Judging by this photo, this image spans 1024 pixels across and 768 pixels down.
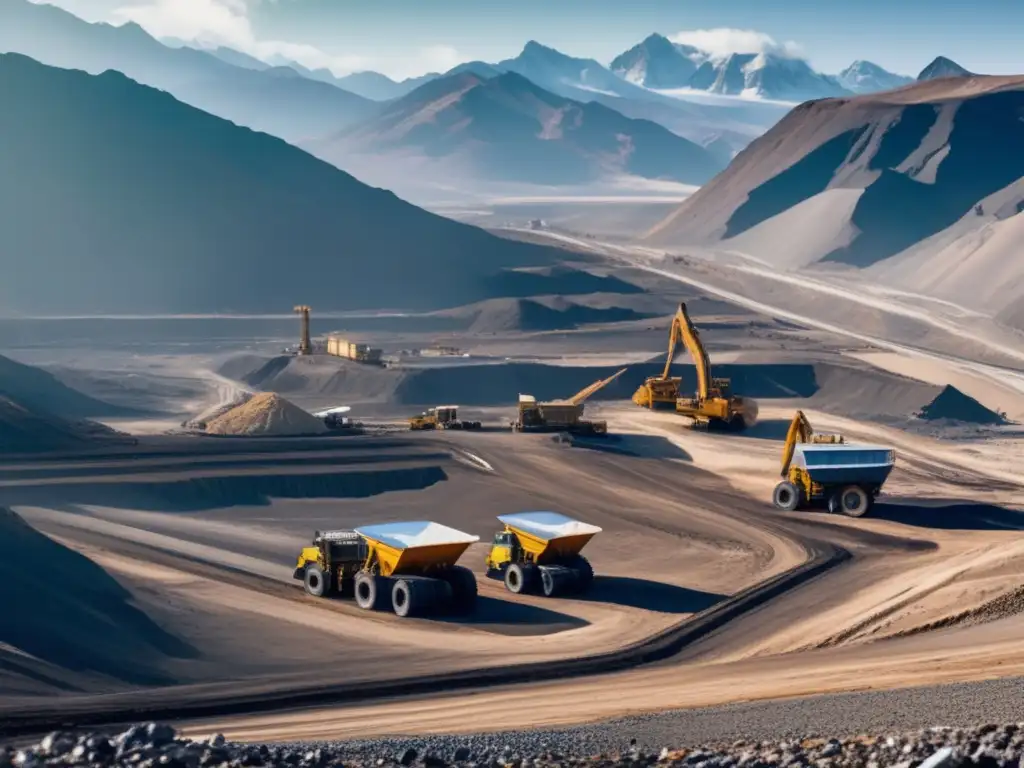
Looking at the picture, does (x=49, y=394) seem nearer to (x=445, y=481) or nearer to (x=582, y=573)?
(x=445, y=481)

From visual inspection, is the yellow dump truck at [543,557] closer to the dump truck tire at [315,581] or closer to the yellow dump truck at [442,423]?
the dump truck tire at [315,581]

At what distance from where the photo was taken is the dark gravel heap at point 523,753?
1470cm

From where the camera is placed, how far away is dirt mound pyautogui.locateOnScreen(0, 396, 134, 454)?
47.2 m

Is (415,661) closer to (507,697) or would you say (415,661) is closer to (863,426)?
(507,697)

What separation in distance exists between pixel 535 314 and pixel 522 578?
201 ft

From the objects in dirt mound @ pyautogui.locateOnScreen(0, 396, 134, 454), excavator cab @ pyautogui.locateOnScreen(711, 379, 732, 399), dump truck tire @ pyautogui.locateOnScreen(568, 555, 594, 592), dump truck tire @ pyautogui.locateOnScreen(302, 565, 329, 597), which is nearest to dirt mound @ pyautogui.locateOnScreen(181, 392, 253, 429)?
dirt mound @ pyautogui.locateOnScreen(0, 396, 134, 454)

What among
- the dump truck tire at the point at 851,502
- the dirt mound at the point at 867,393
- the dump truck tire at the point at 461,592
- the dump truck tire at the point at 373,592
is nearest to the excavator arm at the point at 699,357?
the dirt mound at the point at 867,393

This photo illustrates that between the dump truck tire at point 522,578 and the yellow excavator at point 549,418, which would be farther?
the yellow excavator at point 549,418

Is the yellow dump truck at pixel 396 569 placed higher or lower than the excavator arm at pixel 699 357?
lower

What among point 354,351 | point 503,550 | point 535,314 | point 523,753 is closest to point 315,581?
point 503,550

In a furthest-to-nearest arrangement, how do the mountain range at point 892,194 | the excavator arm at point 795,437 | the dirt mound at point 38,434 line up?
the mountain range at point 892,194
the dirt mound at point 38,434
the excavator arm at point 795,437

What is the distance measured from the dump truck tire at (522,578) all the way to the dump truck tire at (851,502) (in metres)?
12.5

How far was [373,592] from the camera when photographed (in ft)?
100

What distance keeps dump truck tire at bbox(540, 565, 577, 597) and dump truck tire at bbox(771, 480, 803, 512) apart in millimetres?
11714
